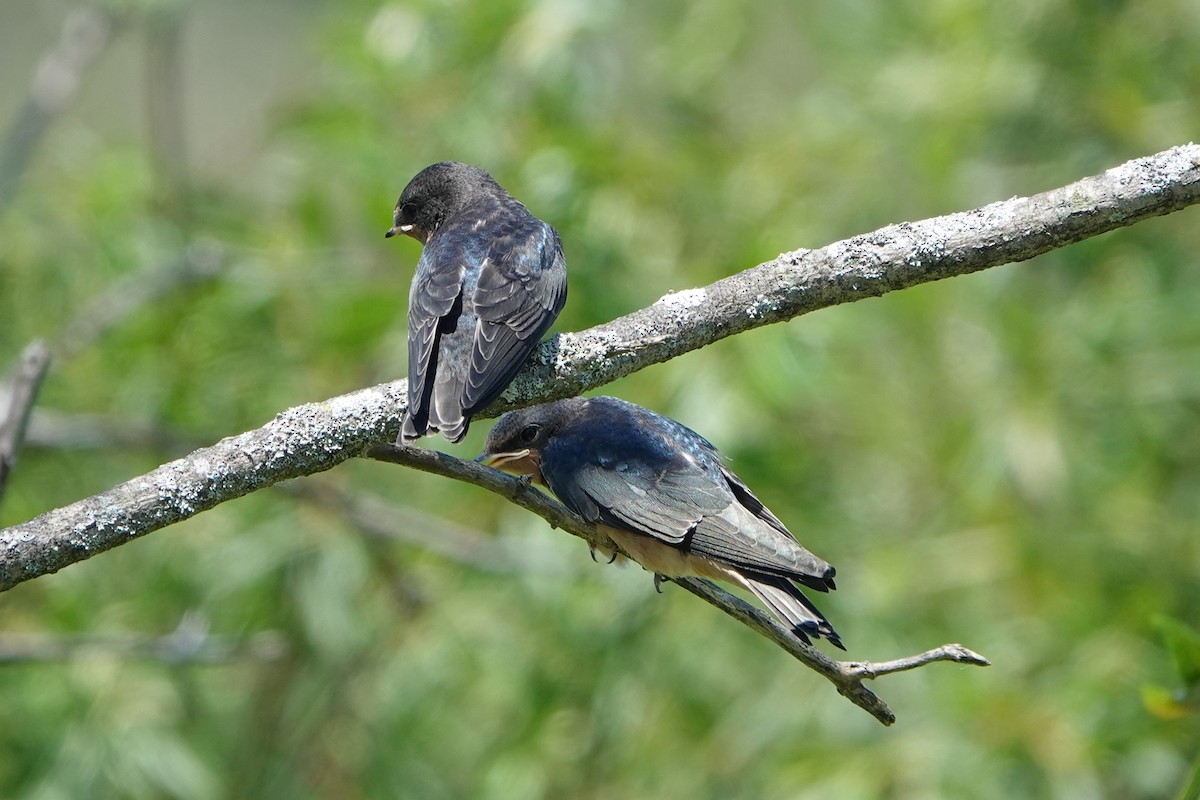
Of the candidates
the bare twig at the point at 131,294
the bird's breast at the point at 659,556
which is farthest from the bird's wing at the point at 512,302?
the bare twig at the point at 131,294

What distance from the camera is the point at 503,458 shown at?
3656 mm

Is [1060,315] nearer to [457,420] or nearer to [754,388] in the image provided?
[754,388]

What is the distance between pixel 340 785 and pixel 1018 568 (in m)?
3.95

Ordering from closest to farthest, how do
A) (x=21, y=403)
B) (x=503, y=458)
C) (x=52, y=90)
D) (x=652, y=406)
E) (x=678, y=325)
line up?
1. (x=678, y=325)
2. (x=21, y=403)
3. (x=503, y=458)
4. (x=652, y=406)
5. (x=52, y=90)

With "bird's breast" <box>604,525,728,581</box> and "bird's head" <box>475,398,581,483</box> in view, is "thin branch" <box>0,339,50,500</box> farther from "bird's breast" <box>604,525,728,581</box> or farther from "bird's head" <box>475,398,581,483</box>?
"bird's breast" <box>604,525,728,581</box>

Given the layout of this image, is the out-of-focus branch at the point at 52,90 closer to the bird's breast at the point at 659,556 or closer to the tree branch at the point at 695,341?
the bird's breast at the point at 659,556

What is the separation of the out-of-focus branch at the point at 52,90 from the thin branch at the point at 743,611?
547 cm

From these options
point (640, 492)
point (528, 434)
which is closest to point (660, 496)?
point (640, 492)

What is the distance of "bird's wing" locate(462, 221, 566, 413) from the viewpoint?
2.92m

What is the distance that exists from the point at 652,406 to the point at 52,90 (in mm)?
4455

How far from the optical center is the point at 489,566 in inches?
236

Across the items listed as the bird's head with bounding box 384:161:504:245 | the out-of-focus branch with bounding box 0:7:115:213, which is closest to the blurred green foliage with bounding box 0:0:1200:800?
the out-of-focus branch with bounding box 0:7:115:213

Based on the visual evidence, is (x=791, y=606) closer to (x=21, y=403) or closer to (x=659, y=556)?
(x=659, y=556)

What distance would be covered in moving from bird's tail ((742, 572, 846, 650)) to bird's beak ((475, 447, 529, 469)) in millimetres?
857
